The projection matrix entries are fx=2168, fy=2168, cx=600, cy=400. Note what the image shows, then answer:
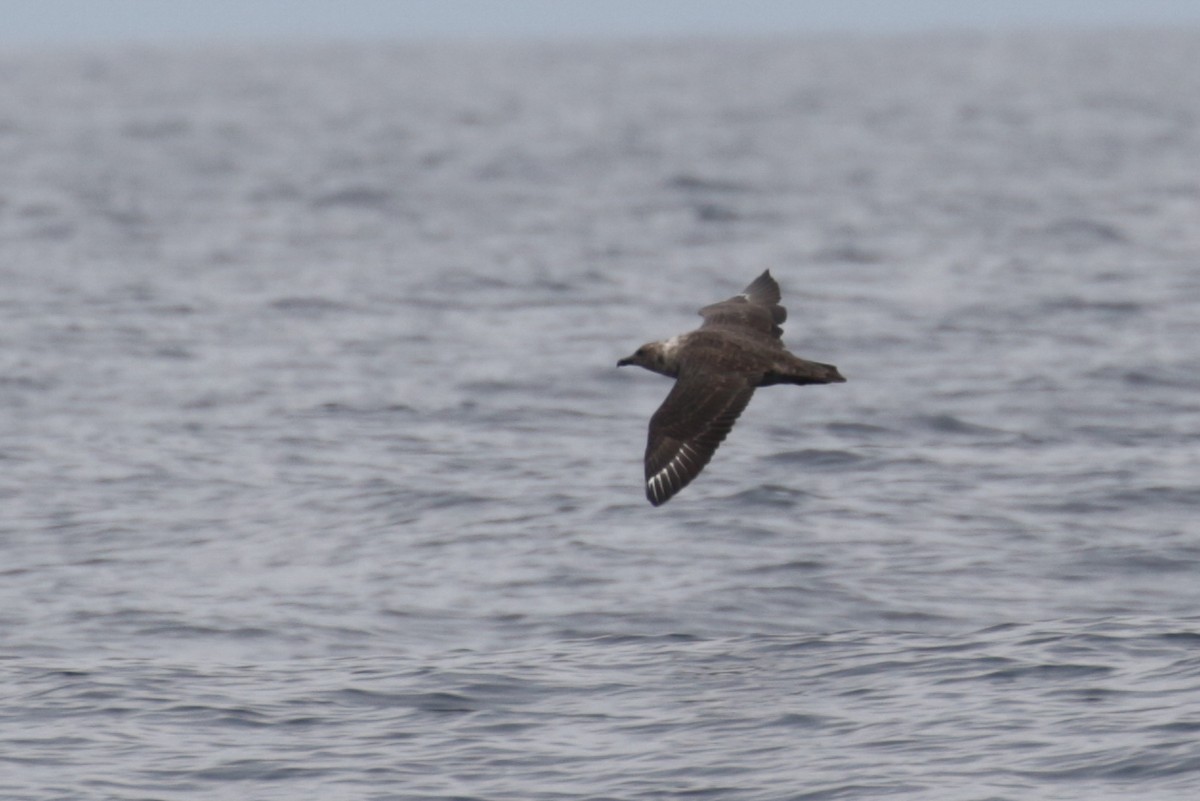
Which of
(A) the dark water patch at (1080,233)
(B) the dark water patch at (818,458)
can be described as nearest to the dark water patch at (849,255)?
(A) the dark water patch at (1080,233)

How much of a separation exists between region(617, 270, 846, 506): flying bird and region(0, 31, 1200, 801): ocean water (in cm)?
102

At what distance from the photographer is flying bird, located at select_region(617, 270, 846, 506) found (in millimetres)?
11414

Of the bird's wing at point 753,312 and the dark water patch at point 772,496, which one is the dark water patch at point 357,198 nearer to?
the dark water patch at point 772,496

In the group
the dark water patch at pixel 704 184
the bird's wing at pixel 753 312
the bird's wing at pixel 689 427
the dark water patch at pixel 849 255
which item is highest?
the dark water patch at pixel 704 184

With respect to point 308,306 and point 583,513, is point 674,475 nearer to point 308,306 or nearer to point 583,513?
point 583,513

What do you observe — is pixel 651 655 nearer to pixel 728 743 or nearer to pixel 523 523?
pixel 728 743

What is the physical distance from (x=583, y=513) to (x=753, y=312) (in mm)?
2187

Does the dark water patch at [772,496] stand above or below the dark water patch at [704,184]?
below

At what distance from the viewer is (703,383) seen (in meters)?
11.8

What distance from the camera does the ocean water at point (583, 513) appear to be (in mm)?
10016

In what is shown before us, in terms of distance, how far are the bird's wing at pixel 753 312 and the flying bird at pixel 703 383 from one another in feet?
0.60

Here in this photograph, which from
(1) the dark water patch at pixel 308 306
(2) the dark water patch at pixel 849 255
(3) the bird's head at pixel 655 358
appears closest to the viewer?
(3) the bird's head at pixel 655 358

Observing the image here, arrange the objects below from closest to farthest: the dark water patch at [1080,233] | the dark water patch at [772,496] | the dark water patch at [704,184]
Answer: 1. the dark water patch at [772,496]
2. the dark water patch at [1080,233]
3. the dark water patch at [704,184]

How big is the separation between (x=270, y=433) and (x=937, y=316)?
9109 mm
